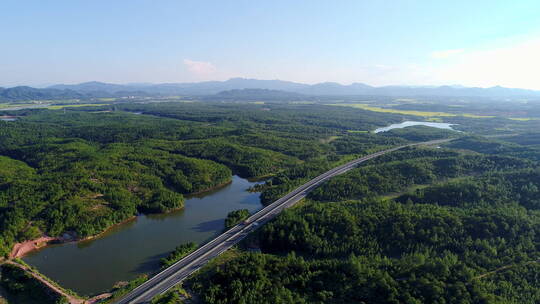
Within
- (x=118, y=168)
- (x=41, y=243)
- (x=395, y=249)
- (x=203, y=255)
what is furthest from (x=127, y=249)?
(x=395, y=249)

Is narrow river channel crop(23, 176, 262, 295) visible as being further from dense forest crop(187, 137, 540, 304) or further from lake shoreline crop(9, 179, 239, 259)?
dense forest crop(187, 137, 540, 304)

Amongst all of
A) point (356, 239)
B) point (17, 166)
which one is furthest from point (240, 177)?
point (17, 166)

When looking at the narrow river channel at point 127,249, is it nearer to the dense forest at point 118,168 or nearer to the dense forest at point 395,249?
the dense forest at point 118,168

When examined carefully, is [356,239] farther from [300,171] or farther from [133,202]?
[133,202]

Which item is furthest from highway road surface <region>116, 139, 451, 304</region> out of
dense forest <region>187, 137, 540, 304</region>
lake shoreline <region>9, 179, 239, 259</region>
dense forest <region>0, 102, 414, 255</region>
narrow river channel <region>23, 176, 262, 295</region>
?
lake shoreline <region>9, 179, 239, 259</region>

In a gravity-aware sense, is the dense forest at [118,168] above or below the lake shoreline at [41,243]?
above

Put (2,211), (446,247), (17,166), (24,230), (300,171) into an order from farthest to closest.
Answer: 1. (300,171)
2. (17,166)
3. (2,211)
4. (24,230)
5. (446,247)

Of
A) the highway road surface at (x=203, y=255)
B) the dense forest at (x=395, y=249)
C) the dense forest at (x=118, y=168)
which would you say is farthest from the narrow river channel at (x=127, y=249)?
the dense forest at (x=395, y=249)
